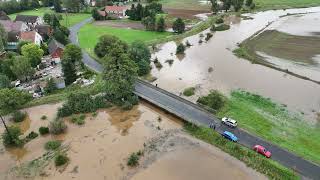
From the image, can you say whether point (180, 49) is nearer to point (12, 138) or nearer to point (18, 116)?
point (18, 116)

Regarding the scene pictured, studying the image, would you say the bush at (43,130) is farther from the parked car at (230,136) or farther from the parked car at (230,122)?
the parked car at (230,122)

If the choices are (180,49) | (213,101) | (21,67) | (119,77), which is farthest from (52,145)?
(180,49)

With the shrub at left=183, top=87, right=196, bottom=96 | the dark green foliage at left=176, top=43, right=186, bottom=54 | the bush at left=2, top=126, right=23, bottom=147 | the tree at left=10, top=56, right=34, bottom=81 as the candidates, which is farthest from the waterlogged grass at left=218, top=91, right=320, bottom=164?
the tree at left=10, top=56, right=34, bottom=81

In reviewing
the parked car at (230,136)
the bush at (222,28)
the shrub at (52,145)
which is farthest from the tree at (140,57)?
the bush at (222,28)

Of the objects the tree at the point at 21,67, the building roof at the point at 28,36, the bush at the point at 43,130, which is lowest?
the bush at the point at 43,130

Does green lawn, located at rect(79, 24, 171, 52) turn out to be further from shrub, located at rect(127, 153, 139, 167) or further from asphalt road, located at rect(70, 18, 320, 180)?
shrub, located at rect(127, 153, 139, 167)
